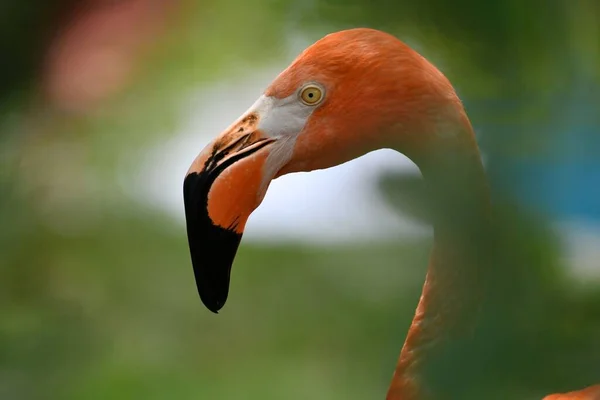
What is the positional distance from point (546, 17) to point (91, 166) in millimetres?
1113

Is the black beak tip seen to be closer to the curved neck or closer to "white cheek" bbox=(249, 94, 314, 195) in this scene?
"white cheek" bbox=(249, 94, 314, 195)

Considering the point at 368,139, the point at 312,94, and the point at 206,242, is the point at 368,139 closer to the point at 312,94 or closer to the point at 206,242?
the point at 312,94

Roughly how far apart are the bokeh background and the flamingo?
178 millimetres

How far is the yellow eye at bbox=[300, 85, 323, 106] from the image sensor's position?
1.10 meters

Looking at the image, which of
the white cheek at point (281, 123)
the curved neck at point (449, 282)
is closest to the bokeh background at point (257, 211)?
the curved neck at point (449, 282)

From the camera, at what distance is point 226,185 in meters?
1.12

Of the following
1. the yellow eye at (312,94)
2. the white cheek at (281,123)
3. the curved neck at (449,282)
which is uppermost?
the yellow eye at (312,94)

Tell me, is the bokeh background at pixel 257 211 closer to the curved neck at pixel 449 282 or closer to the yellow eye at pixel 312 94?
the curved neck at pixel 449 282

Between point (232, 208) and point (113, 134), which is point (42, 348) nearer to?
point (113, 134)

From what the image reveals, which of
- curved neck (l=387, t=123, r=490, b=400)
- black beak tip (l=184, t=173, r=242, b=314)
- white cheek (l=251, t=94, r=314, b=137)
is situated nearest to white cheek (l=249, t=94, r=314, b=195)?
white cheek (l=251, t=94, r=314, b=137)

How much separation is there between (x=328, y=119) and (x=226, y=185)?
22 centimetres

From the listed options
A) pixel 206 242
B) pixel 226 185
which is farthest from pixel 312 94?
pixel 206 242

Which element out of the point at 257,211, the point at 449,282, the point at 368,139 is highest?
the point at 368,139

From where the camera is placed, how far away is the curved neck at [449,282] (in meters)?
1.11
